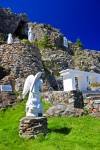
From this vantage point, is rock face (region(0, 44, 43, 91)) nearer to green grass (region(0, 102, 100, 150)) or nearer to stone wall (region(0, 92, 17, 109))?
stone wall (region(0, 92, 17, 109))

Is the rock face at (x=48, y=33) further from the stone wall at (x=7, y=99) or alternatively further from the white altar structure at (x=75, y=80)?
the stone wall at (x=7, y=99)

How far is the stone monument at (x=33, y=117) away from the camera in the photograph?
23.5 m

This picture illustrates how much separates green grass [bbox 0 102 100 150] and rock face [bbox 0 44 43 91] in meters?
13.3

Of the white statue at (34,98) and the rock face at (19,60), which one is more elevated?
the rock face at (19,60)

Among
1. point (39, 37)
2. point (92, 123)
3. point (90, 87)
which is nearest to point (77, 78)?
point (90, 87)

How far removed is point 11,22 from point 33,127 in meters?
45.3

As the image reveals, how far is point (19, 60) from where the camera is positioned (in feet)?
140

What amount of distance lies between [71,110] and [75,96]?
4.47 m

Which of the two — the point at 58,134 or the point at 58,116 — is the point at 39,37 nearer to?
the point at 58,116

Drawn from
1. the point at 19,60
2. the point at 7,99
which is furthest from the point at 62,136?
the point at 19,60

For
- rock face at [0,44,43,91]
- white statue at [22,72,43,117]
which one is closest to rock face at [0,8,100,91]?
rock face at [0,44,43,91]

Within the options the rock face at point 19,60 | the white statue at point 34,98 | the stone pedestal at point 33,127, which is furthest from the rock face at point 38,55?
the stone pedestal at point 33,127

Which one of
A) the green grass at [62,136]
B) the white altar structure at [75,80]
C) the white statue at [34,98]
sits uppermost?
the white altar structure at [75,80]

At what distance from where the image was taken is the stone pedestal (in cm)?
2350
